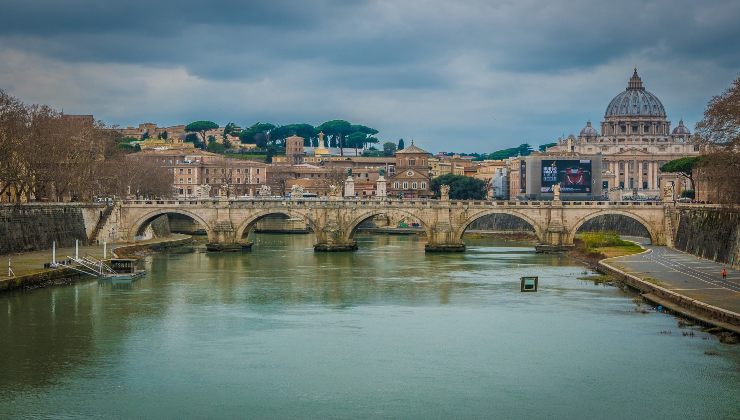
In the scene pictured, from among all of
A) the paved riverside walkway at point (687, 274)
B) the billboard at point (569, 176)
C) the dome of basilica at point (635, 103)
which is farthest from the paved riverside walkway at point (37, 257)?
the dome of basilica at point (635, 103)

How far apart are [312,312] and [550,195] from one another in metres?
74.3

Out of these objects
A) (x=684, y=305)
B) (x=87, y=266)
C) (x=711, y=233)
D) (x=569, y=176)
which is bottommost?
(x=684, y=305)

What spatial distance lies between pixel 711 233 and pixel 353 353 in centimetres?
2881

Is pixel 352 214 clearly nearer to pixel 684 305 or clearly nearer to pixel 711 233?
pixel 711 233

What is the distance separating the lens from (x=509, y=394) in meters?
29.0

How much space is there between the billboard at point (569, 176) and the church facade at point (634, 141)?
4676cm

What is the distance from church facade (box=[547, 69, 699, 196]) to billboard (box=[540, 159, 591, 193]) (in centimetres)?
4676

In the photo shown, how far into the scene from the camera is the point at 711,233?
5659 cm

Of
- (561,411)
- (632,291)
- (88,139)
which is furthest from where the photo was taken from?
(88,139)

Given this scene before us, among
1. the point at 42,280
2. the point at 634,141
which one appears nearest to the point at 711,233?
the point at 42,280

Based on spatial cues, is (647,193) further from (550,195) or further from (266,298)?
(266,298)

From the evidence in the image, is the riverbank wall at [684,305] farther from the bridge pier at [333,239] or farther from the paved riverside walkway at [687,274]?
the bridge pier at [333,239]

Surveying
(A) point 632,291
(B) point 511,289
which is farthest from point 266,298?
(A) point 632,291

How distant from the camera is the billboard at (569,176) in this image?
372ft
